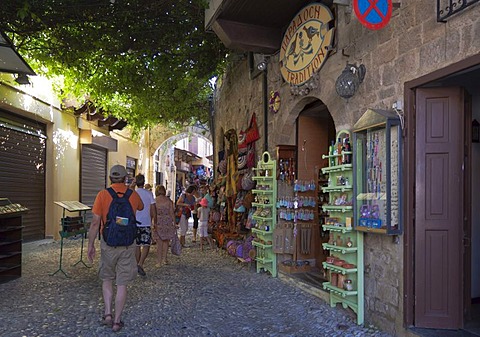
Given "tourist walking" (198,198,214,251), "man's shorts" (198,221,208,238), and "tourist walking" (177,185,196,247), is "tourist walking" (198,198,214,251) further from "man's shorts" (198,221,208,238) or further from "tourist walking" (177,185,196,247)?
"tourist walking" (177,185,196,247)

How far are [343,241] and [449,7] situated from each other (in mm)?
2586

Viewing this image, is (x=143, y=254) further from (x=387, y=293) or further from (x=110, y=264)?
(x=387, y=293)

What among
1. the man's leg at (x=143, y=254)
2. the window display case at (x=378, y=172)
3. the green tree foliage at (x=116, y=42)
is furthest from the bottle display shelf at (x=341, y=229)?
the green tree foliage at (x=116, y=42)

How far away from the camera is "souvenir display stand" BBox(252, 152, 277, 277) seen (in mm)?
6992

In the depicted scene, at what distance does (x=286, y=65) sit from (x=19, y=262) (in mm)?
4919

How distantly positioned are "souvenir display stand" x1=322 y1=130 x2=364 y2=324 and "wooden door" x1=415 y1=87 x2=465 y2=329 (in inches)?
31.6

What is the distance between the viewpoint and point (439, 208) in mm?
4012

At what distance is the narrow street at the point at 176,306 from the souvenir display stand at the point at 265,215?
25 cm

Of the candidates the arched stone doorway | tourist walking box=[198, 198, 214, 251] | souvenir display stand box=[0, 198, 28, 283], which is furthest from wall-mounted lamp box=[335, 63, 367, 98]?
tourist walking box=[198, 198, 214, 251]

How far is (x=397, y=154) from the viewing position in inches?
165

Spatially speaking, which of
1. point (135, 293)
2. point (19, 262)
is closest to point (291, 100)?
point (135, 293)

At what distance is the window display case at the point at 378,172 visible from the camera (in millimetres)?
4164

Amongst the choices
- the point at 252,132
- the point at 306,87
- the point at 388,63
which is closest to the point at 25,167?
the point at 252,132

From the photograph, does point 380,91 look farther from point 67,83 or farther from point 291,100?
→ point 67,83
